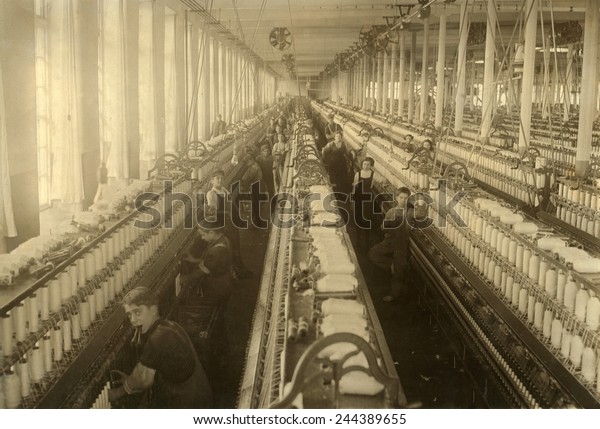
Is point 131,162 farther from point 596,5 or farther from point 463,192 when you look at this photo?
point 596,5

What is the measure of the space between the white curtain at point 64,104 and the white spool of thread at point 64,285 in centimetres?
357

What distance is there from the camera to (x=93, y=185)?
28.5 ft

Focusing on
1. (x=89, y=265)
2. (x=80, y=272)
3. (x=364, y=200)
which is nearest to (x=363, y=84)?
(x=364, y=200)

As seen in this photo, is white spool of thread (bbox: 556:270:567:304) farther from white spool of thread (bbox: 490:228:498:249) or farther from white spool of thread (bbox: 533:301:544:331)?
white spool of thread (bbox: 490:228:498:249)

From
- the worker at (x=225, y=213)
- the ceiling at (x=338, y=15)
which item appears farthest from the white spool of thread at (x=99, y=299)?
the ceiling at (x=338, y=15)

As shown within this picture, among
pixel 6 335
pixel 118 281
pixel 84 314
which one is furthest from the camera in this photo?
pixel 118 281

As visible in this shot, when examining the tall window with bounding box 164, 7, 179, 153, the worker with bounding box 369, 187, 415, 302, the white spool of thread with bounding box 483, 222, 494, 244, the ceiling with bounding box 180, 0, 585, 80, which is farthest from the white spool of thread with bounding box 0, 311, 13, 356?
the ceiling with bounding box 180, 0, 585, 80

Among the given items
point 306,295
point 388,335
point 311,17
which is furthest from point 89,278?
point 311,17

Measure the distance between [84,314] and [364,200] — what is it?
580 centimetres

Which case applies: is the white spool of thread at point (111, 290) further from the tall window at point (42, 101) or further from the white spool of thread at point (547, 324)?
the white spool of thread at point (547, 324)

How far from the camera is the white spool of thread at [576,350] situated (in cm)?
414

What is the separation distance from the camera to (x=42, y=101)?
7.80 m

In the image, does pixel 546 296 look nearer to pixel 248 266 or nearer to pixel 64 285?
pixel 64 285

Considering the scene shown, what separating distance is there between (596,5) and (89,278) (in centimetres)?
1113
